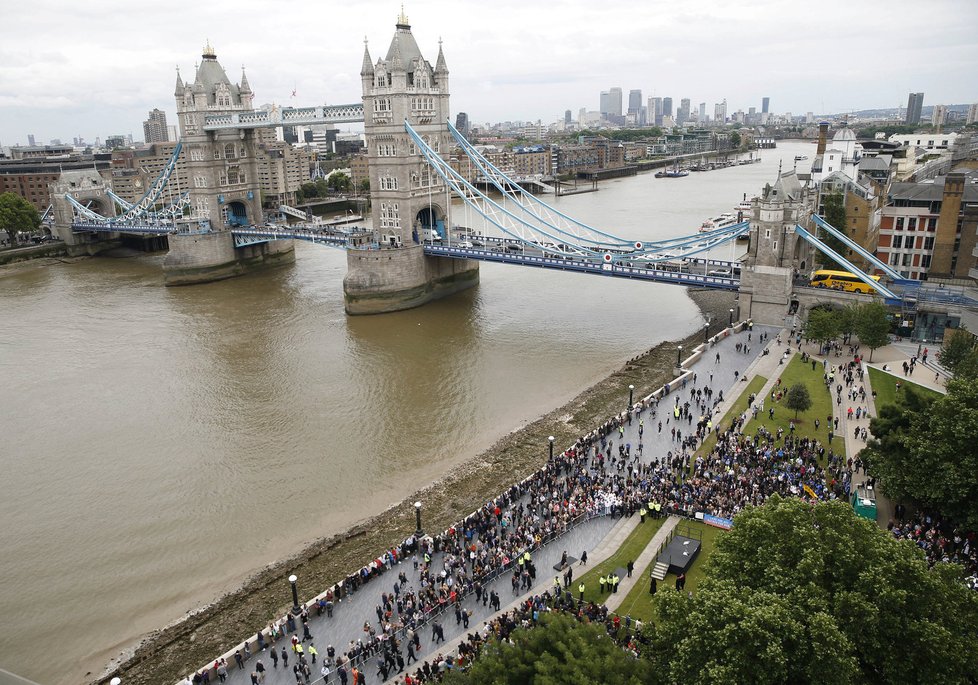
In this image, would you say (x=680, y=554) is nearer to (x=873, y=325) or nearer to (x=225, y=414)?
(x=873, y=325)

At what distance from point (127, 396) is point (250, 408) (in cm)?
735

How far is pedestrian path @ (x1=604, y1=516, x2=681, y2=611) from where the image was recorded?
18484 mm

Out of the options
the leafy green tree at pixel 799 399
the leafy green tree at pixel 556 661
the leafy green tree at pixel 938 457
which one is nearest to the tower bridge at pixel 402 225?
the leafy green tree at pixel 799 399

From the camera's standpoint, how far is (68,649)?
19.8 meters

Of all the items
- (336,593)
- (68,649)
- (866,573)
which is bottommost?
(68,649)

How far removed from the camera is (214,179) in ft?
222

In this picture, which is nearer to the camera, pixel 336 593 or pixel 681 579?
pixel 681 579

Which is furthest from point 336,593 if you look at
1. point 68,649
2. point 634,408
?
point 634,408

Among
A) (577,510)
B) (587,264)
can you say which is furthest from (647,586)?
Result: (587,264)

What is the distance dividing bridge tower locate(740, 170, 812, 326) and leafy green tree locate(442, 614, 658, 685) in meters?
30.4

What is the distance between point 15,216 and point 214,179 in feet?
97.6

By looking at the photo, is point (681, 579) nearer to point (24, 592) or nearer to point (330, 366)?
point (24, 592)

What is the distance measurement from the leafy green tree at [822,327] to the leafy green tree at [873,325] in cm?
98

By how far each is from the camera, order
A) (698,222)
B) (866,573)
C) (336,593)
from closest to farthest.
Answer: (866,573) < (336,593) < (698,222)
